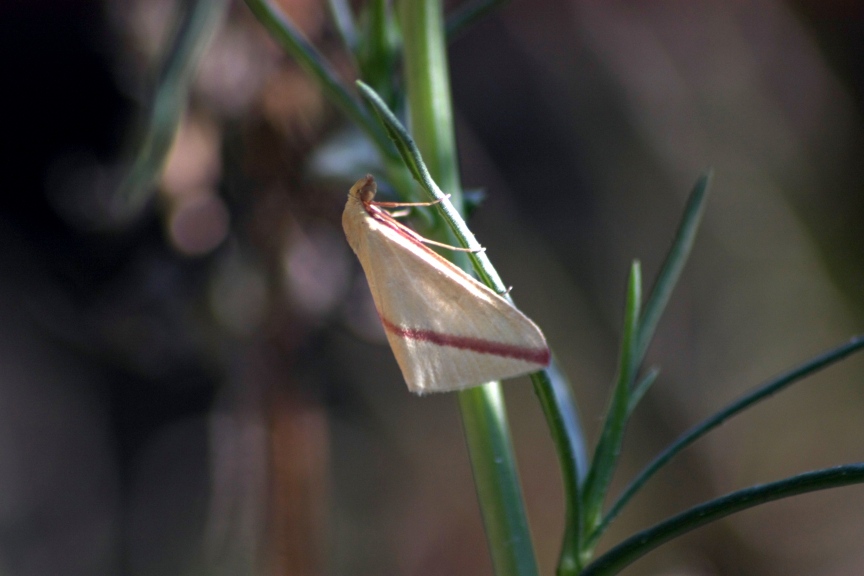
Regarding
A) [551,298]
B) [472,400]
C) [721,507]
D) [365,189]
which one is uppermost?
[365,189]

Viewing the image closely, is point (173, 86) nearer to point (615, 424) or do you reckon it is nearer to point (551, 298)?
point (615, 424)

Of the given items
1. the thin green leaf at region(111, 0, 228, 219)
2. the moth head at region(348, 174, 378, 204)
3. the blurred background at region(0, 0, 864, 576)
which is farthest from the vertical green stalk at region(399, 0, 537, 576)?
the blurred background at region(0, 0, 864, 576)

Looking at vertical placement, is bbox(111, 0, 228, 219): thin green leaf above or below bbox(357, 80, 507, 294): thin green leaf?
above

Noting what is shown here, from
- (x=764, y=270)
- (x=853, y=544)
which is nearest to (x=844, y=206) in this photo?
(x=764, y=270)

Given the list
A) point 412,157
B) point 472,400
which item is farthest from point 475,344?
point 412,157

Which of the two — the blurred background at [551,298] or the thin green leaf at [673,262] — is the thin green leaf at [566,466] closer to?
the thin green leaf at [673,262]

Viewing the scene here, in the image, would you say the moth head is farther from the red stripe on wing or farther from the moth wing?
the red stripe on wing
